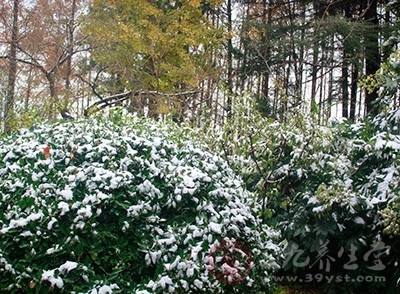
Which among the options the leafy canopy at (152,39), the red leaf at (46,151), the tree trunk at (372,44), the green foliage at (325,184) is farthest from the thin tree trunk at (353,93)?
the red leaf at (46,151)

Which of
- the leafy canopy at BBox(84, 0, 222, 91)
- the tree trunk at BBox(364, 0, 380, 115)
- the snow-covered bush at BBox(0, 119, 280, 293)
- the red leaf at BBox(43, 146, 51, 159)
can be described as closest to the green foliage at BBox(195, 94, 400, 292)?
the snow-covered bush at BBox(0, 119, 280, 293)

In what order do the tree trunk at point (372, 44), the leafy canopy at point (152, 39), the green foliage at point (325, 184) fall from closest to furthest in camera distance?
the green foliage at point (325, 184), the tree trunk at point (372, 44), the leafy canopy at point (152, 39)

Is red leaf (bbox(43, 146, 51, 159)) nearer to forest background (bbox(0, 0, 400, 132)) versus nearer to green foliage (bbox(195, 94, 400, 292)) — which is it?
green foliage (bbox(195, 94, 400, 292))

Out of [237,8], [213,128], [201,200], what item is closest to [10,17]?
[237,8]

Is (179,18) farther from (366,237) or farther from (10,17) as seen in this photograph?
(366,237)

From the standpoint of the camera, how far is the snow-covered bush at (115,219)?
7.63 feet

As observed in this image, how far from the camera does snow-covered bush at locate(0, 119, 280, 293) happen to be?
233 centimetres

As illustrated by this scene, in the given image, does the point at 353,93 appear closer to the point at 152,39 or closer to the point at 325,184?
the point at 152,39

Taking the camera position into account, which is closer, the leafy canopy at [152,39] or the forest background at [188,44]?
the forest background at [188,44]

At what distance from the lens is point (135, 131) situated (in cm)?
326

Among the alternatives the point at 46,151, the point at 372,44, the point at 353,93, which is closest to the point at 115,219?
the point at 46,151

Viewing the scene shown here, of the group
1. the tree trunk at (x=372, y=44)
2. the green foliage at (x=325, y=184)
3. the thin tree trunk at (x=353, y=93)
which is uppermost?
the tree trunk at (x=372, y=44)

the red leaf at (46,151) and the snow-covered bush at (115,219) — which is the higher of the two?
the red leaf at (46,151)

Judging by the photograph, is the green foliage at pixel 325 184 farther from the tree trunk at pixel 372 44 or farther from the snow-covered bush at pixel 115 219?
the tree trunk at pixel 372 44
